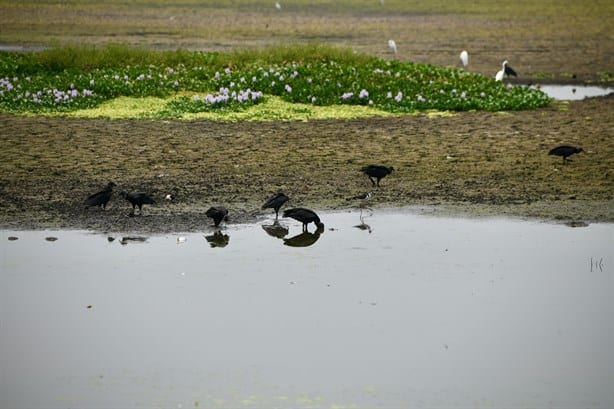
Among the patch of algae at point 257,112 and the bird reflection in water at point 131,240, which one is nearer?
the bird reflection in water at point 131,240

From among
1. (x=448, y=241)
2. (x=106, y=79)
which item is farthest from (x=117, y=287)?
(x=106, y=79)

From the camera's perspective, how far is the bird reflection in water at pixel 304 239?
1091 cm

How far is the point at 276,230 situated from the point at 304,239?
51 cm

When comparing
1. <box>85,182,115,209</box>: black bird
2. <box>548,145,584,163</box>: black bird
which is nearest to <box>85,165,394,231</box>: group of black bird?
<box>85,182,115,209</box>: black bird

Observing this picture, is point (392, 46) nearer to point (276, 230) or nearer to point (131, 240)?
point (276, 230)

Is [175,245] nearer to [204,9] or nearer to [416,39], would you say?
[416,39]

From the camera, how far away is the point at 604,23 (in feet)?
145

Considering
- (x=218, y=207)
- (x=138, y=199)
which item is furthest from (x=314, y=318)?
(x=138, y=199)

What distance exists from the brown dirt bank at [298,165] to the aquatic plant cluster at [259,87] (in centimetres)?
107

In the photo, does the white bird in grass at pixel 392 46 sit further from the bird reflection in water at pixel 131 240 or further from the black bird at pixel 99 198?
the bird reflection in water at pixel 131 240

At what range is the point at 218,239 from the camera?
11.0m

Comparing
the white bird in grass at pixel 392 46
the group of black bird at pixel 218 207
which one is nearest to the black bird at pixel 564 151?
the group of black bird at pixel 218 207

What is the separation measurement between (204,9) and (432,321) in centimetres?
4563

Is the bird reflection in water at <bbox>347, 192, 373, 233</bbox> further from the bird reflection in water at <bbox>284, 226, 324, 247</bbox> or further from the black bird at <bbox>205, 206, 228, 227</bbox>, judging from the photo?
the black bird at <bbox>205, 206, 228, 227</bbox>
